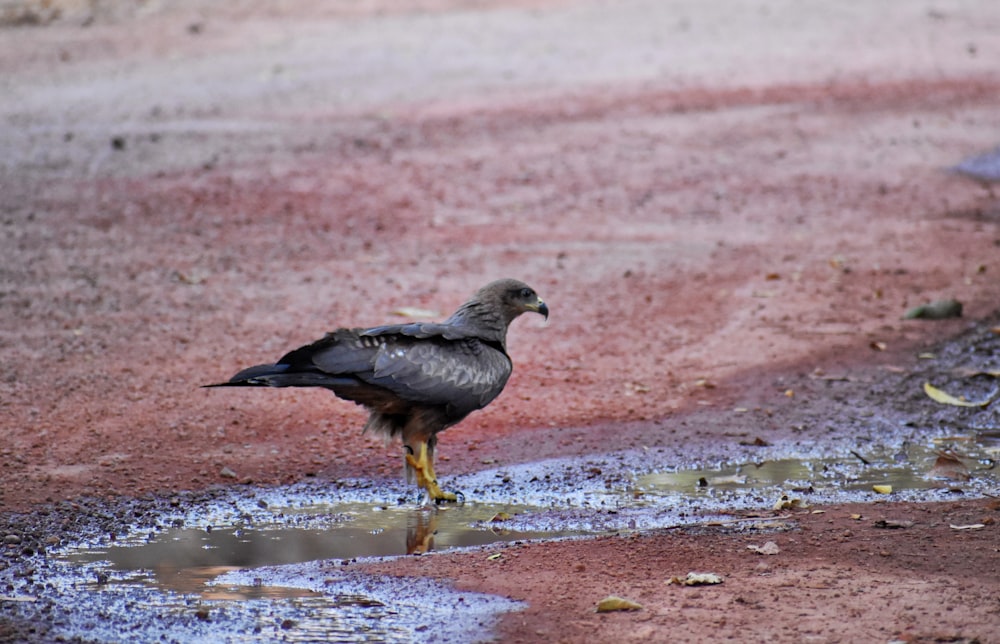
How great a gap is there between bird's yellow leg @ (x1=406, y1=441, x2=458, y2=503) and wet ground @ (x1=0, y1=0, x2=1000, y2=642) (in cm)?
12

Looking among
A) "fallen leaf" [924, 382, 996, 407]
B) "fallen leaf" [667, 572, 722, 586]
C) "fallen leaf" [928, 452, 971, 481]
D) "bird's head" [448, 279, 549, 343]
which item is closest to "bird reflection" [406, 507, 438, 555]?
"bird's head" [448, 279, 549, 343]

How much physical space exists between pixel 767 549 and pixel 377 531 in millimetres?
1762

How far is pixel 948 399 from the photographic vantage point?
26.4 ft

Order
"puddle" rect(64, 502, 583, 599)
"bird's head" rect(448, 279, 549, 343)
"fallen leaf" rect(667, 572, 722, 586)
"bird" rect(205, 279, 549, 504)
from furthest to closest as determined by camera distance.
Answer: "bird's head" rect(448, 279, 549, 343) → "bird" rect(205, 279, 549, 504) → "puddle" rect(64, 502, 583, 599) → "fallen leaf" rect(667, 572, 722, 586)

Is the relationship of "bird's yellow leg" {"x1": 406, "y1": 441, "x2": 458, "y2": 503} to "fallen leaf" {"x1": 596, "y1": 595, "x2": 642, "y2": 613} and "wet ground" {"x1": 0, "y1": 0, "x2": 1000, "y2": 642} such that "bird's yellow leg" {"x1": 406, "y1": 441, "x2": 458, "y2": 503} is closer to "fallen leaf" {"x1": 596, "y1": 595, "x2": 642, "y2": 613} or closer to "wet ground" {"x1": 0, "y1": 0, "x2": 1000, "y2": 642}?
"wet ground" {"x1": 0, "y1": 0, "x2": 1000, "y2": 642}

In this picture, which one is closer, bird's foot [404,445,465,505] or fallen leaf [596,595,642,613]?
fallen leaf [596,595,642,613]

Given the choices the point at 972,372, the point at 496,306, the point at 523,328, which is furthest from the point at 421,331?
the point at 972,372

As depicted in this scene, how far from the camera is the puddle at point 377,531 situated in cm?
505

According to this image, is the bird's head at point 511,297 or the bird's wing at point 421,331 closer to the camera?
the bird's wing at point 421,331

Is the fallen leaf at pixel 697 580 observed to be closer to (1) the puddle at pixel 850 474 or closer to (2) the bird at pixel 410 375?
(1) the puddle at pixel 850 474

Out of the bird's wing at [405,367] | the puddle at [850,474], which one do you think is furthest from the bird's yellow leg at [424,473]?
the puddle at [850,474]

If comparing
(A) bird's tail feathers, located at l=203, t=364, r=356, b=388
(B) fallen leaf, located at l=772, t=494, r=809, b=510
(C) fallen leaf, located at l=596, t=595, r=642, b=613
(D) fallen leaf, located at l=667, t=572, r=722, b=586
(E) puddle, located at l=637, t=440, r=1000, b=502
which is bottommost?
(E) puddle, located at l=637, t=440, r=1000, b=502

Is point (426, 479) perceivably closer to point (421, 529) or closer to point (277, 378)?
point (421, 529)

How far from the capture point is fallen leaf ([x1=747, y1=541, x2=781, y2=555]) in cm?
569
